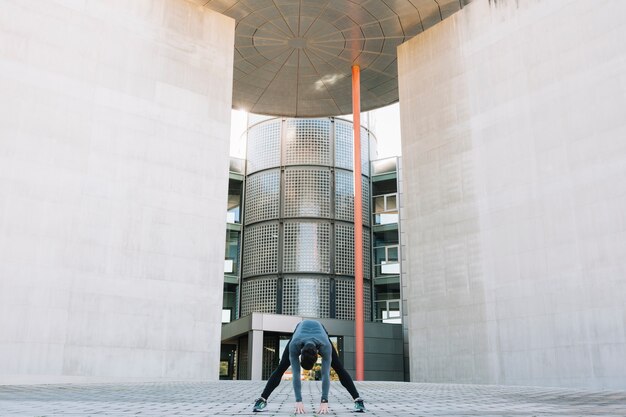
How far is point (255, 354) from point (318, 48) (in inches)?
564

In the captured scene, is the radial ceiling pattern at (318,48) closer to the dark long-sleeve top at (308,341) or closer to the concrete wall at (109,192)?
the concrete wall at (109,192)

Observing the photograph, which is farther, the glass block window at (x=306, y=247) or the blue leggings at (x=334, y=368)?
the glass block window at (x=306, y=247)

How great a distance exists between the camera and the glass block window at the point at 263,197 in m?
33.7

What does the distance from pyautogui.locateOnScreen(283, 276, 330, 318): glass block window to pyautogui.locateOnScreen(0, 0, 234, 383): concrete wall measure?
1199 centimetres

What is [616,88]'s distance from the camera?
16453mm

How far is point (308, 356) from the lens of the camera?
5.67 m

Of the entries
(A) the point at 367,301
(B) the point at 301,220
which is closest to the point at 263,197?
(B) the point at 301,220

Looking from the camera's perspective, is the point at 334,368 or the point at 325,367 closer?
the point at 325,367

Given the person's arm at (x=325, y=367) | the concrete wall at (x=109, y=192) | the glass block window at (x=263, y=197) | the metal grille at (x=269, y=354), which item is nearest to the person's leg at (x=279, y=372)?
the person's arm at (x=325, y=367)

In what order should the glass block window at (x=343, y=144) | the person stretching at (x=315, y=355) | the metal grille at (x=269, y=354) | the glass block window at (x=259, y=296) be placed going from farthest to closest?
the glass block window at (x=343, y=144)
the glass block window at (x=259, y=296)
the metal grille at (x=269, y=354)
the person stretching at (x=315, y=355)

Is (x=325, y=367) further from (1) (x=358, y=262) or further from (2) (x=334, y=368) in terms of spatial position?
(1) (x=358, y=262)

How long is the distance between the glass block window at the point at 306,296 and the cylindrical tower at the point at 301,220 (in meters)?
0.05

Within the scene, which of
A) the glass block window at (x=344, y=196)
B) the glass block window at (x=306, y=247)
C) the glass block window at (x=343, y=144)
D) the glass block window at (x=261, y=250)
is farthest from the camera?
the glass block window at (x=343, y=144)

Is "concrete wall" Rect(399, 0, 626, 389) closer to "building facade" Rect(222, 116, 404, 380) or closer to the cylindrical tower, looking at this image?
"building facade" Rect(222, 116, 404, 380)
